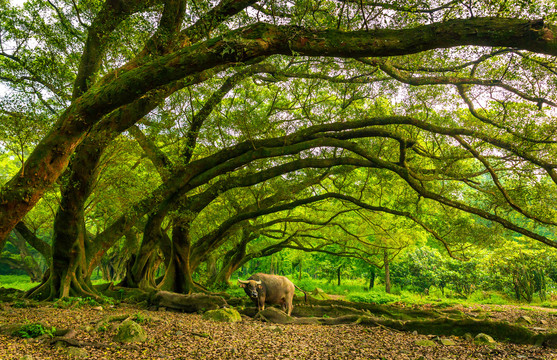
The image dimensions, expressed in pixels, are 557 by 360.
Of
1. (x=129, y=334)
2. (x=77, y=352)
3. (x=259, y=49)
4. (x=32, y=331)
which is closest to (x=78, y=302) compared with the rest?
(x=32, y=331)

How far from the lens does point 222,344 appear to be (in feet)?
19.0

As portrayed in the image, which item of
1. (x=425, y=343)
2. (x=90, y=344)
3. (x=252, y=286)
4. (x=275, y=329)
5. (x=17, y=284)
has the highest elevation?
(x=252, y=286)

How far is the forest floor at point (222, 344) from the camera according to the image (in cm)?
469

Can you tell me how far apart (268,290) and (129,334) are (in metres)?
5.63

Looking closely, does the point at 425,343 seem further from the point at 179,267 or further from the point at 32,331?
the point at 179,267

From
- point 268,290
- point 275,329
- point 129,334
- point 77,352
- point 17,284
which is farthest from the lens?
point 17,284

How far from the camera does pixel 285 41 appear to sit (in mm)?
4594

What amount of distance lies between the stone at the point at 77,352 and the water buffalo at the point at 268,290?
18.3 ft

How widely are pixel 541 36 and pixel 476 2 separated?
5.71ft

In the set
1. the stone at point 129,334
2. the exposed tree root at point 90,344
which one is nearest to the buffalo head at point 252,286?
the stone at point 129,334

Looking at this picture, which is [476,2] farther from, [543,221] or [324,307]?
[324,307]

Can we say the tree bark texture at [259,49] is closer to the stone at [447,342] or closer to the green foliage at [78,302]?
the green foliage at [78,302]

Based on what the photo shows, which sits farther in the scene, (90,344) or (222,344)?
(222,344)

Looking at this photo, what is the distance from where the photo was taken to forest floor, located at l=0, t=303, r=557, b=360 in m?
4.69
